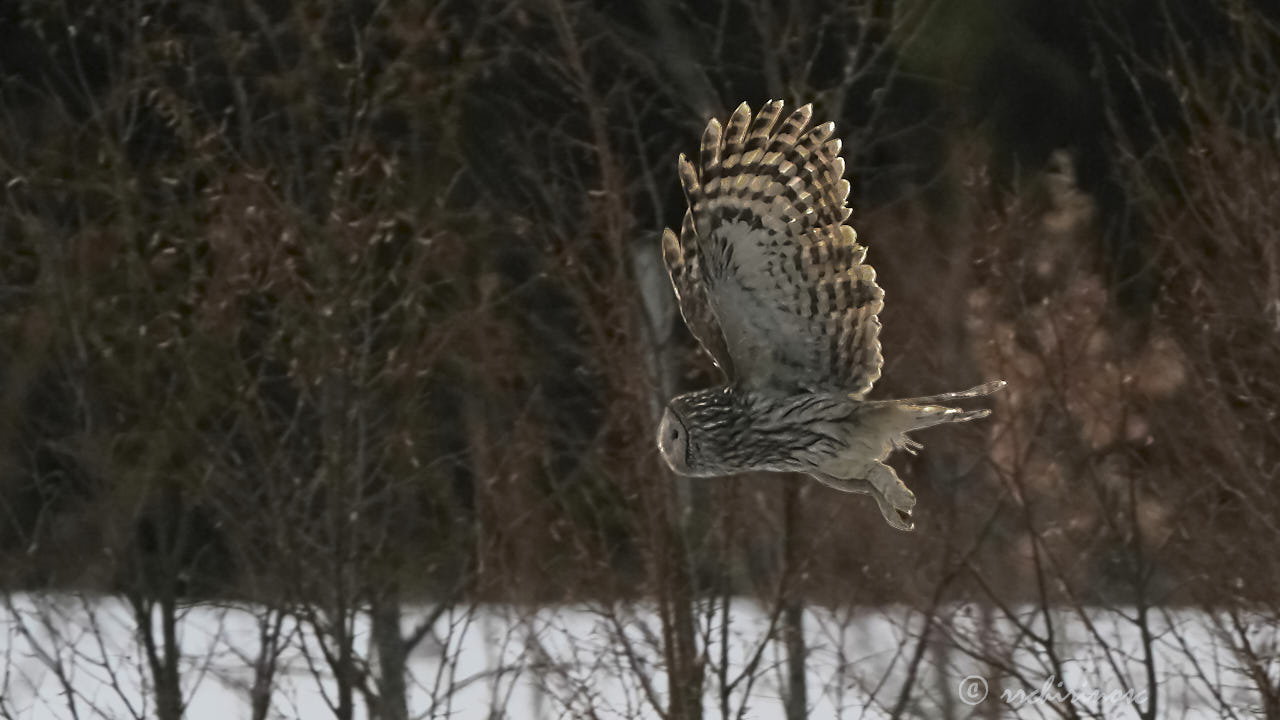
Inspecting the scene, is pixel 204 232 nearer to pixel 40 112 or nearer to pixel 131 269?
pixel 131 269

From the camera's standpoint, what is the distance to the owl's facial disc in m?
4.20

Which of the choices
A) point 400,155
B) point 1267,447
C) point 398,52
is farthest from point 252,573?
point 1267,447

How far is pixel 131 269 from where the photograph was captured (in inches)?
301

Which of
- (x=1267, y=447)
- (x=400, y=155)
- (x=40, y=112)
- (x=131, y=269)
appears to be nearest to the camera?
(x=1267, y=447)

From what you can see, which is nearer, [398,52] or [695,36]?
[398,52]

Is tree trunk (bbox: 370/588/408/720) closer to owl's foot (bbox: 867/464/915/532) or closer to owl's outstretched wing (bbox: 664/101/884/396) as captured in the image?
owl's outstretched wing (bbox: 664/101/884/396)

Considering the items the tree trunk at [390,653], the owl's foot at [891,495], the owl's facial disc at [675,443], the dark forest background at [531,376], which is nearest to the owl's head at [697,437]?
the owl's facial disc at [675,443]

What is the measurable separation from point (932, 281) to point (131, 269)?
367 cm

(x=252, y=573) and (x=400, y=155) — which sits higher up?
(x=400, y=155)

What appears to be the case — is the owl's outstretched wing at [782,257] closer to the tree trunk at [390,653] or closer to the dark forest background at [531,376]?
the dark forest background at [531,376]

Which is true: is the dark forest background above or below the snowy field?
above

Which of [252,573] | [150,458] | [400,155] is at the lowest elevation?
[252,573]

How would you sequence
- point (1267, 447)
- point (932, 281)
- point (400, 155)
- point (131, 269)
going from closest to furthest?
point (1267, 447)
point (131, 269)
point (932, 281)
point (400, 155)

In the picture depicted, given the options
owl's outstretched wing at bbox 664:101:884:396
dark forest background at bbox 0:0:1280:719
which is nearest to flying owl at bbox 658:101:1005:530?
owl's outstretched wing at bbox 664:101:884:396
